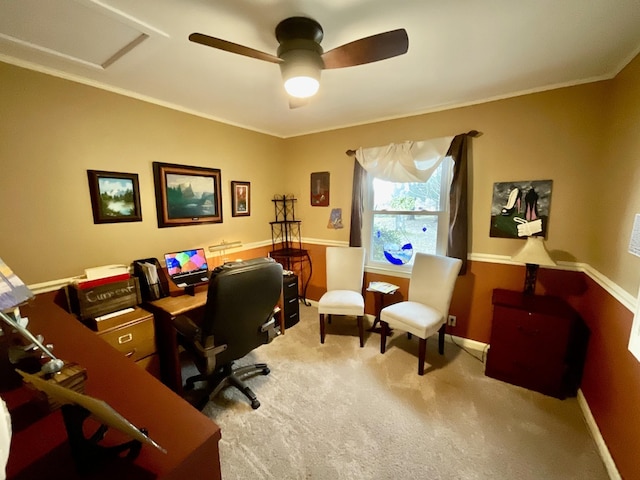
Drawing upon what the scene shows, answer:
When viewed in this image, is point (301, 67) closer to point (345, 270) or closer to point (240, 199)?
point (240, 199)

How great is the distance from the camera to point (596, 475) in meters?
1.43

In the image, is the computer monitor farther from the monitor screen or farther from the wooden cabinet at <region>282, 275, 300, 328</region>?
the wooden cabinet at <region>282, 275, 300, 328</region>

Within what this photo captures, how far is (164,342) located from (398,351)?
6.95ft

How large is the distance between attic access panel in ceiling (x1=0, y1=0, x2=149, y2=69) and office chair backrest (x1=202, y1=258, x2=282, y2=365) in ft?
4.57

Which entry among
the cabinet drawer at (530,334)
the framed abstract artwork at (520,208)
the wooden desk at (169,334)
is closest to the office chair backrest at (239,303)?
the wooden desk at (169,334)

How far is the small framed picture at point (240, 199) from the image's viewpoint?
3.08 metres

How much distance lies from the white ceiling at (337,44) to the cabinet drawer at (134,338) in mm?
1820

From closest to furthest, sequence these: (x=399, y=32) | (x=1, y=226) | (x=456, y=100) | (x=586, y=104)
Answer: (x=399, y=32) < (x=1, y=226) < (x=586, y=104) < (x=456, y=100)

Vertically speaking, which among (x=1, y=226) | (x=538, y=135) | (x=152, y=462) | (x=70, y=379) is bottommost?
(x=152, y=462)

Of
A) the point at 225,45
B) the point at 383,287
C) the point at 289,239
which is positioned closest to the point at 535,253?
the point at 383,287

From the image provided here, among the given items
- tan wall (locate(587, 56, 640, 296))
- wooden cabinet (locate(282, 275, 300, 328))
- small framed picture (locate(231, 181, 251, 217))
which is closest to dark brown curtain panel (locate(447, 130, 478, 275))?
tan wall (locate(587, 56, 640, 296))

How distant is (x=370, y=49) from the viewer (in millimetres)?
1242

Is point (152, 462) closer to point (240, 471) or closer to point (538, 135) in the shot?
point (240, 471)

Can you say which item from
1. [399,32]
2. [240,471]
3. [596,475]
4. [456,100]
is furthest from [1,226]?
[596,475]
